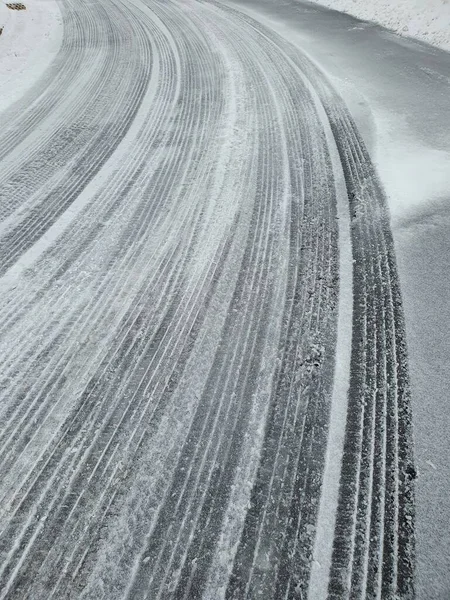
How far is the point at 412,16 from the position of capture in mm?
8383

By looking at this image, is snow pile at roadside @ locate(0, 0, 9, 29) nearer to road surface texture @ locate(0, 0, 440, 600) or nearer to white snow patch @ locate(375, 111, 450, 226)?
road surface texture @ locate(0, 0, 440, 600)

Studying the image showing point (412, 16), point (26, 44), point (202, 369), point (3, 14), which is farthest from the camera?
point (3, 14)

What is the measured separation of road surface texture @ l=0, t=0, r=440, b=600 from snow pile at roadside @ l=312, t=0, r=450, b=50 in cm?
472

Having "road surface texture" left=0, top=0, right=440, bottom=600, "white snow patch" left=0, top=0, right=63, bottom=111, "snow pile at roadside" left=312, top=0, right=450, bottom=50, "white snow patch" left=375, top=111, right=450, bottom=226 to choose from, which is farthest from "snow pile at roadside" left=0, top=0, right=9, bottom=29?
"white snow patch" left=375, top=111, right=450, bottom=226

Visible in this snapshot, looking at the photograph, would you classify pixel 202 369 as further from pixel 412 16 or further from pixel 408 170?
pixel 412 16

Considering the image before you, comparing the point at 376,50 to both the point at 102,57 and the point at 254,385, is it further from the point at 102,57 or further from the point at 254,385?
the point at 254,385

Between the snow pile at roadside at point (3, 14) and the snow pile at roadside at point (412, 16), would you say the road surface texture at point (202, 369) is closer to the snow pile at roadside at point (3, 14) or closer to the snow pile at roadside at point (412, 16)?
the snow pile at roadside at point (412, 16)

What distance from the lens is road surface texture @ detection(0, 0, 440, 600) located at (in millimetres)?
1689

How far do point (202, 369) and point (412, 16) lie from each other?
A: 9.53 meters

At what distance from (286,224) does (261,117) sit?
242 cm

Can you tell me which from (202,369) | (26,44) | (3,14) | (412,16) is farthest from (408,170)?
(3,14)

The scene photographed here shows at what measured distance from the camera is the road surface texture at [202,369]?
5.54ft

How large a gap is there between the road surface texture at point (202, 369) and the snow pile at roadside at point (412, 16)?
4.72 meters

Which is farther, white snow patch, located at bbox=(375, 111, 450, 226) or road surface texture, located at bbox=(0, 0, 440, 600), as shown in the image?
white snow patch, located at bbox=(375, 111, 450, 226)
